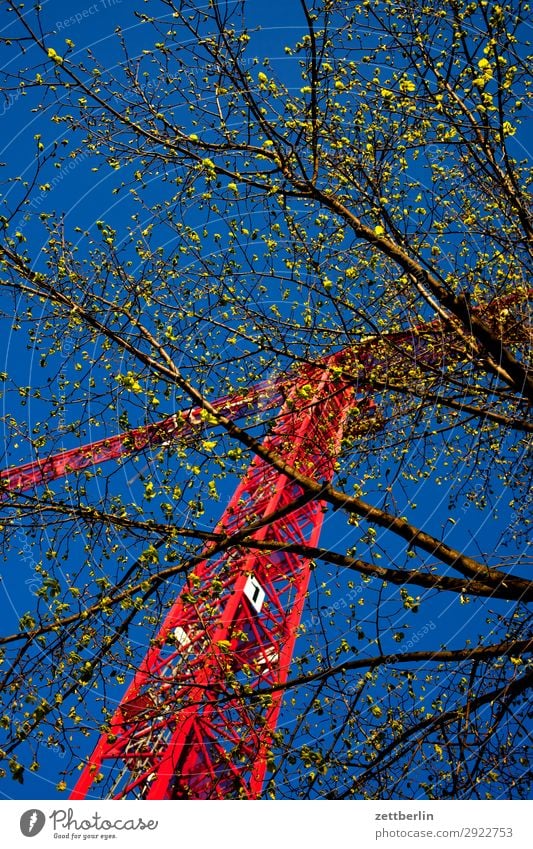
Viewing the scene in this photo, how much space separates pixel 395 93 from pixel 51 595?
580 centimetres

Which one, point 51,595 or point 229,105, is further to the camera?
point 229,105

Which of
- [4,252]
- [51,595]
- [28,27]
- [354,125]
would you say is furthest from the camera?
[354,125]

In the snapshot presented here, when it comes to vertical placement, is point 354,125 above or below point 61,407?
above

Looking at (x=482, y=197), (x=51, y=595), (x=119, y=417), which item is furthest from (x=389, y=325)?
(x=51, y=595)

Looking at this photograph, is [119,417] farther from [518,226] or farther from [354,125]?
[518,226]

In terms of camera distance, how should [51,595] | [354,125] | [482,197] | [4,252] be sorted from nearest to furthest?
[51,595] → [4,252] → [354,125] → [482,197]

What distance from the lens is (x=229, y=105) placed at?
7.96 meters
